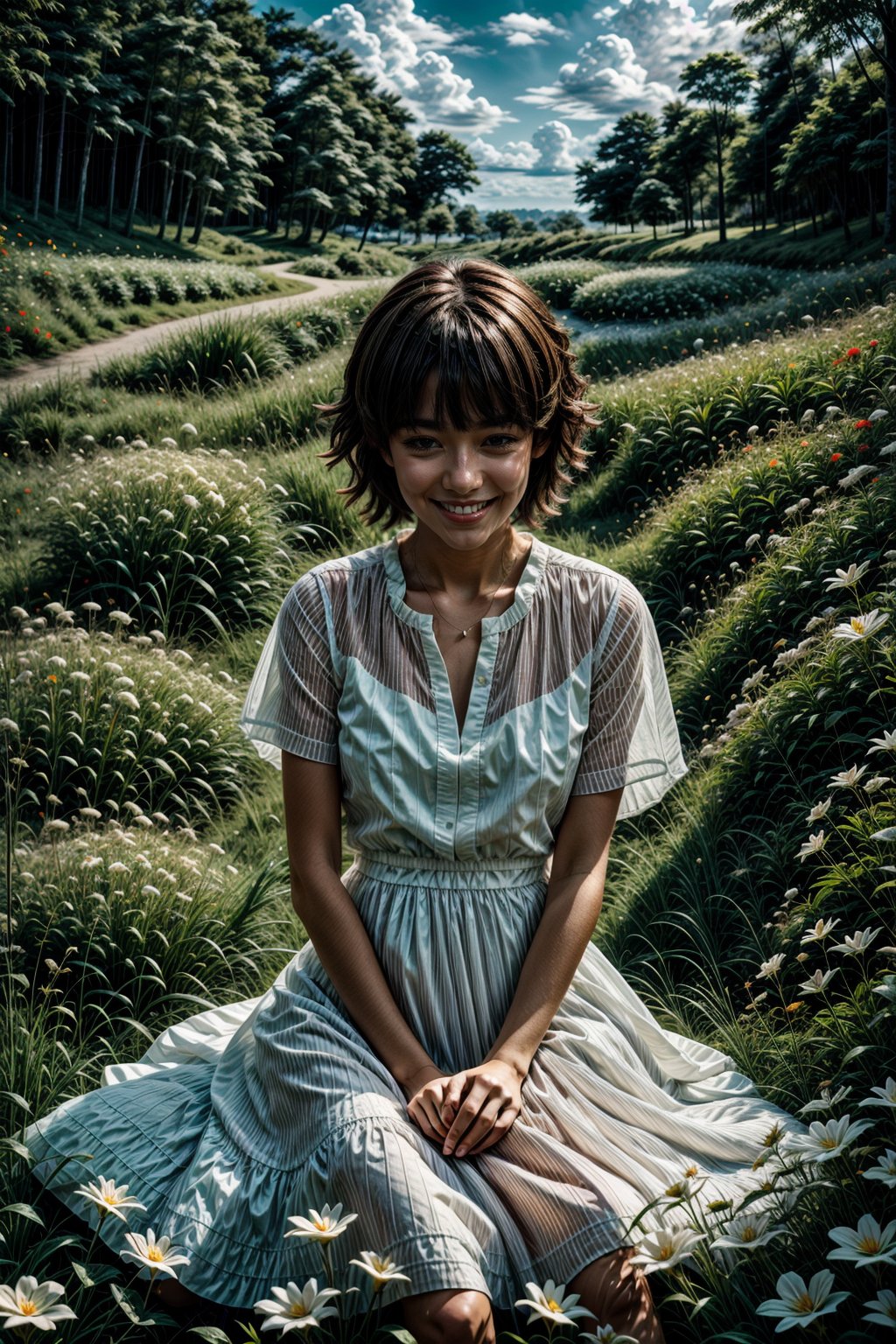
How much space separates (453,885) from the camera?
79.2 inches

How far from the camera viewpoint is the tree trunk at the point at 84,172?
19.7 ft

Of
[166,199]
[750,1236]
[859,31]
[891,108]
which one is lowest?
[750,1236]

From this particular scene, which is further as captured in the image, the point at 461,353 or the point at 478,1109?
the point at 461,353

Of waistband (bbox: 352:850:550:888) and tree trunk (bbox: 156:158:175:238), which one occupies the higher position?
tree trunk (bbox: 156:158:175:238)

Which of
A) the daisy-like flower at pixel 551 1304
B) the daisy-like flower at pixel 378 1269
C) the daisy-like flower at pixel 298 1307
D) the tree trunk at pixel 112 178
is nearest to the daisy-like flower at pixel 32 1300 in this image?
the daisy-like flower at pixel 298 1307

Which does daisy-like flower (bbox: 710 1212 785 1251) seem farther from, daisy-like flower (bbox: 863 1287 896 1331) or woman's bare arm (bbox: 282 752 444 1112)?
woman's bare arm (bbox: 282 752 444 1112)

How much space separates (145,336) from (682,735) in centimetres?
506

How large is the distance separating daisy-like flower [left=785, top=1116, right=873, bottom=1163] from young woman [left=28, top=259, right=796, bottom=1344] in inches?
11.8

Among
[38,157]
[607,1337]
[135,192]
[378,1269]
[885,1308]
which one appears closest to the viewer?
[885,1308]

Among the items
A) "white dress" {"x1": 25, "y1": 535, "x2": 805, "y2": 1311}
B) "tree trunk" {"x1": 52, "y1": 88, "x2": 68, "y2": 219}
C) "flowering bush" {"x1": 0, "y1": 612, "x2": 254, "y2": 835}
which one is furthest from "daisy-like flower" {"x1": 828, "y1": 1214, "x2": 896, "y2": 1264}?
"tree trunk" {"x1": 52, "y1": 88, "x2": 68, "y2": 219}

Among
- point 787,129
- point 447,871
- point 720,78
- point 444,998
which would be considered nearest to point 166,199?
point 720,78

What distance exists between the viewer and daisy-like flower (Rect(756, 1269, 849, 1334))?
125 cm

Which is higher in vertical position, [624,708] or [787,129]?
[787,129]

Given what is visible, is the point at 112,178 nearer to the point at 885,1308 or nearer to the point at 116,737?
the point at 116,737
